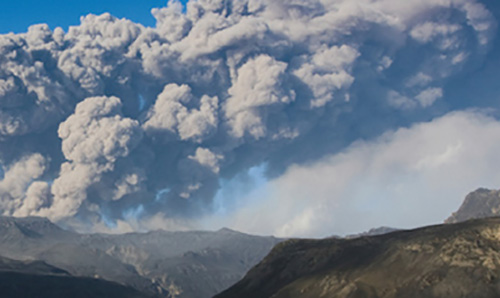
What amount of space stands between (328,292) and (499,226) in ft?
183

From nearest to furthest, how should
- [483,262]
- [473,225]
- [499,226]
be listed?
[483,262], [499,226], [473,225]

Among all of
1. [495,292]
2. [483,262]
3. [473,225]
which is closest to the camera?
[495,292]

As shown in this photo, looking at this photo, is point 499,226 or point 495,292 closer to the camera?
point 495,292

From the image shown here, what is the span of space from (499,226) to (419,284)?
109 ft

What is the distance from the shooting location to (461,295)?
152500mm

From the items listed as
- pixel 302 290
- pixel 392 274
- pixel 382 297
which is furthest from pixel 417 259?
pixel 302 290

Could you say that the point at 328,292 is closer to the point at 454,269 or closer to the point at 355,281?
the point at 355,281

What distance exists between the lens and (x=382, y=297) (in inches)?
6403

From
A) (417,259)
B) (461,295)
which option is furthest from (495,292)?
(417,259)

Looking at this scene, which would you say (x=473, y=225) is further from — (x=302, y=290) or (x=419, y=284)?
(x=302, y=290)

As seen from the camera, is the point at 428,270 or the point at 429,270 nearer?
the point at 429,270

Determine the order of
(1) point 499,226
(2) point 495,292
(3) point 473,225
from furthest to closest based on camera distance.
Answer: (3) point 473,225 → (1) point 499,226 → (2) point 495,292

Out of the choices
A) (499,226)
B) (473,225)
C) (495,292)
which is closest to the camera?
(495,292)

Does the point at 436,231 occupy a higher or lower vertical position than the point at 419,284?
higher
